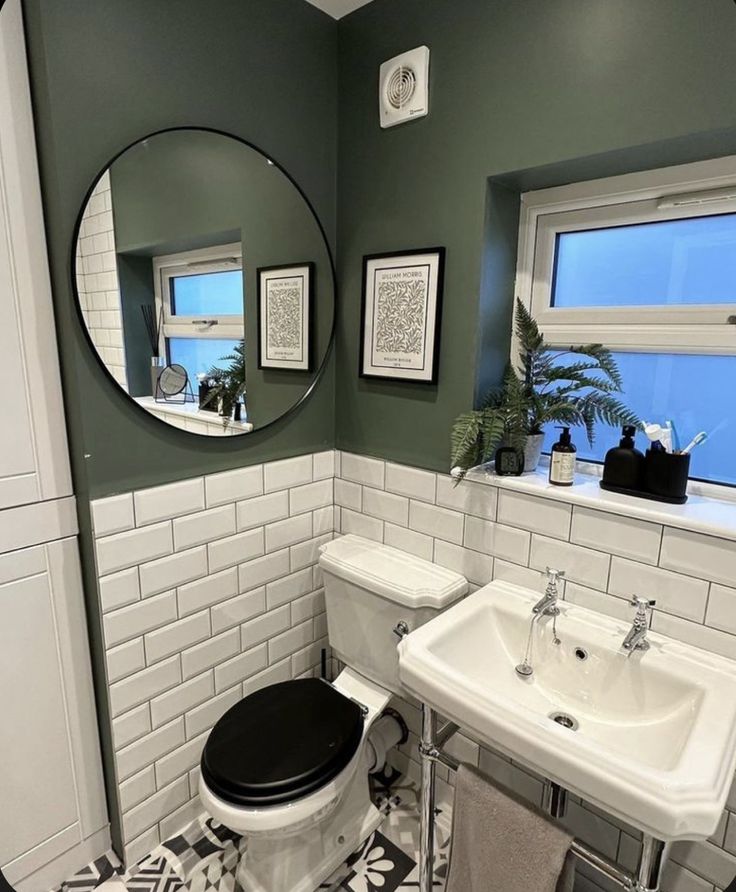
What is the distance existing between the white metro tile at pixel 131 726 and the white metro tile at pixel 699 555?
1.33 m

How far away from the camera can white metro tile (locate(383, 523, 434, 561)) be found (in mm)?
1558

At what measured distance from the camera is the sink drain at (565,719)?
3.66 ft

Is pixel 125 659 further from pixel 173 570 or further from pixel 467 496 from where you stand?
pixel 467 496

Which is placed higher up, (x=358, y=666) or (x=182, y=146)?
(x=182, y=146)

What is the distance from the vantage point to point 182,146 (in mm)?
1261

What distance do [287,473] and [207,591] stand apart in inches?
16.4

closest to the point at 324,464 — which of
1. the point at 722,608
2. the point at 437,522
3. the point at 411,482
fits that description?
the point at 411,482

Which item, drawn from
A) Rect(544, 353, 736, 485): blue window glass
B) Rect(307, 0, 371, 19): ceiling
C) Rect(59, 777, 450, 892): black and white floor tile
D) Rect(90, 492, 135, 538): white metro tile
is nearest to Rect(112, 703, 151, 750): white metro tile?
Rect(59, 777, 450, 892): black and white floor tile

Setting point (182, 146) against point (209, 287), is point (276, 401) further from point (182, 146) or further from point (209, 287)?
point (182, 146)

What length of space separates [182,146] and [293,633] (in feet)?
4.78

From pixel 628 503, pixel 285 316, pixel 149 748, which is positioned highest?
pixel 285 316

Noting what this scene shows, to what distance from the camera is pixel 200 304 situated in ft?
4.56

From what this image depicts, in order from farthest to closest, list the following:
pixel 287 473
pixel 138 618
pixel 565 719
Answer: pixel 287 473, pixel 138 618, pixel 565 719

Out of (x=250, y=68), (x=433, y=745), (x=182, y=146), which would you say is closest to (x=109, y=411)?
(x=182, y=146)
